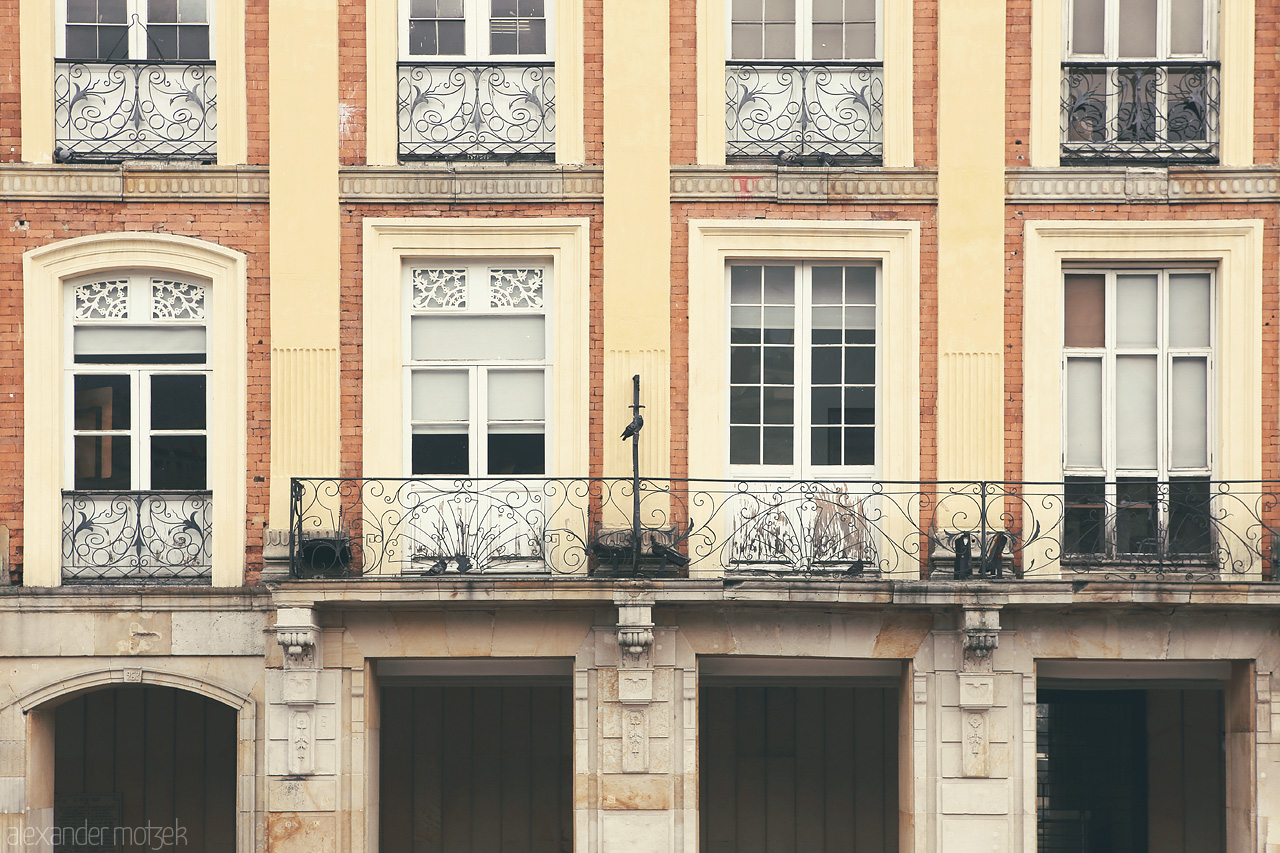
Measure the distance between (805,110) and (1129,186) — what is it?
293cm

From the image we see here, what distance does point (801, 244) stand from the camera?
12508 millimetres

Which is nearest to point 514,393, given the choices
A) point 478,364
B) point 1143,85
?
point 478,364

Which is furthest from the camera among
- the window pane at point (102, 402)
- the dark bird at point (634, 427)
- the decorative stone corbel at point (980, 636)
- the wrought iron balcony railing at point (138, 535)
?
the window pane at point (102, 402)

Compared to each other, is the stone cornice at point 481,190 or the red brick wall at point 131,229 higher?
the stone cornice at point 481,190

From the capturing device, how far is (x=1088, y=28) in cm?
1271

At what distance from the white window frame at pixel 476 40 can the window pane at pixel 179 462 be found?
3921mm

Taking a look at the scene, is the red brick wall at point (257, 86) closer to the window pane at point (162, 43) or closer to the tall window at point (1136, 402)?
the window pane at point (162, 43)

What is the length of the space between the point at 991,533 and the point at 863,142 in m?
3.64

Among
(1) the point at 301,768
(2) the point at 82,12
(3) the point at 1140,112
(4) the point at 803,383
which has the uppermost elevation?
(2) the point at 82,12

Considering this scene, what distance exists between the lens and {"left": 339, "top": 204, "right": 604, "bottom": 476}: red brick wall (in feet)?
40.4

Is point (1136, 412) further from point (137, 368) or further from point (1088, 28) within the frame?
point (137, 368)

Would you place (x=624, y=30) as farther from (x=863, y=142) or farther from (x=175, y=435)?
(x=175, y=435)

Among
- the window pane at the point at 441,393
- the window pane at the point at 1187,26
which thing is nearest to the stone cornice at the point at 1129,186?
the window pane at the point at 1187,26

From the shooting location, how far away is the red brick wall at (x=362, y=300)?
12320mm
